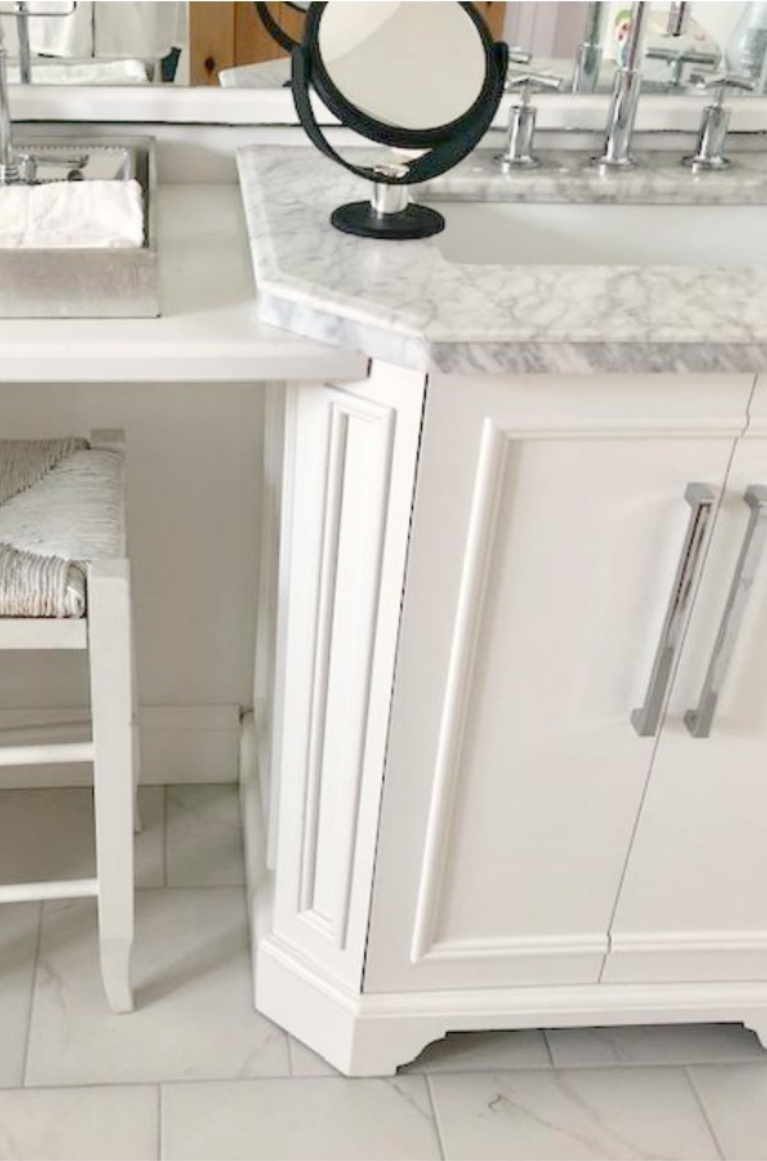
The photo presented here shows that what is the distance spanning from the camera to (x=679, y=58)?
1.51 m

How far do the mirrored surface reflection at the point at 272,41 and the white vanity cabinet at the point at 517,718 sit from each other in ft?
1.58

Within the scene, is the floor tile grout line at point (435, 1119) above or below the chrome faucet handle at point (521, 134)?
below

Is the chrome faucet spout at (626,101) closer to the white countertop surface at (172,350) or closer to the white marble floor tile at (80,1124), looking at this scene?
the white countertop surface at (172,350)

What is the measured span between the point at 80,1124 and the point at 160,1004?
0.17m

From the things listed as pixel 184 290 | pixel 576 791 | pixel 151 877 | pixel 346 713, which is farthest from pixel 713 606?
pixel 151 877

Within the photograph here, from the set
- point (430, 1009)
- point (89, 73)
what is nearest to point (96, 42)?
point (89, 73)

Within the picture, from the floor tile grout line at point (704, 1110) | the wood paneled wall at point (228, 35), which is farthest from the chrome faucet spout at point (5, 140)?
the floor tile grout line at point (704, 1110)

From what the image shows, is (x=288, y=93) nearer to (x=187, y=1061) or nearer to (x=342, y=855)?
A: (x=342, y=855)

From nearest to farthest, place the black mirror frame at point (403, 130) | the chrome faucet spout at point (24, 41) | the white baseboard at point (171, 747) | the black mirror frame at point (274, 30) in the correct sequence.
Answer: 1. the black mirror frame at point (403, 130)
2. the black mirror frame at point (274, 30)
3. the chrome faucet spout at point (24, 41)
4. the white baseboard at point (171, 747)

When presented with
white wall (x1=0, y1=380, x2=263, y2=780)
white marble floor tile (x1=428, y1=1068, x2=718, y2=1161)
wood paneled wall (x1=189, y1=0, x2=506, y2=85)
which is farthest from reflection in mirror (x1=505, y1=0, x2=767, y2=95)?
white marble floor tile (x1=428, y1=1068, x2=718, y2=1161)

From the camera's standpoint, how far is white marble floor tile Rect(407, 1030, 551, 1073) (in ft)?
4.87

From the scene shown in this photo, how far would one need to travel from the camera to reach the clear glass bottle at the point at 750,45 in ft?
4.92

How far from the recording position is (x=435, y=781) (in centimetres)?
127

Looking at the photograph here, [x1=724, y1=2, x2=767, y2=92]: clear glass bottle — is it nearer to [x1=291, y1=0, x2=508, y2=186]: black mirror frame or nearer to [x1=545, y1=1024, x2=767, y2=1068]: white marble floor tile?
[x1=291, y1=0, x2=508, y2=186]: black mirror frame
